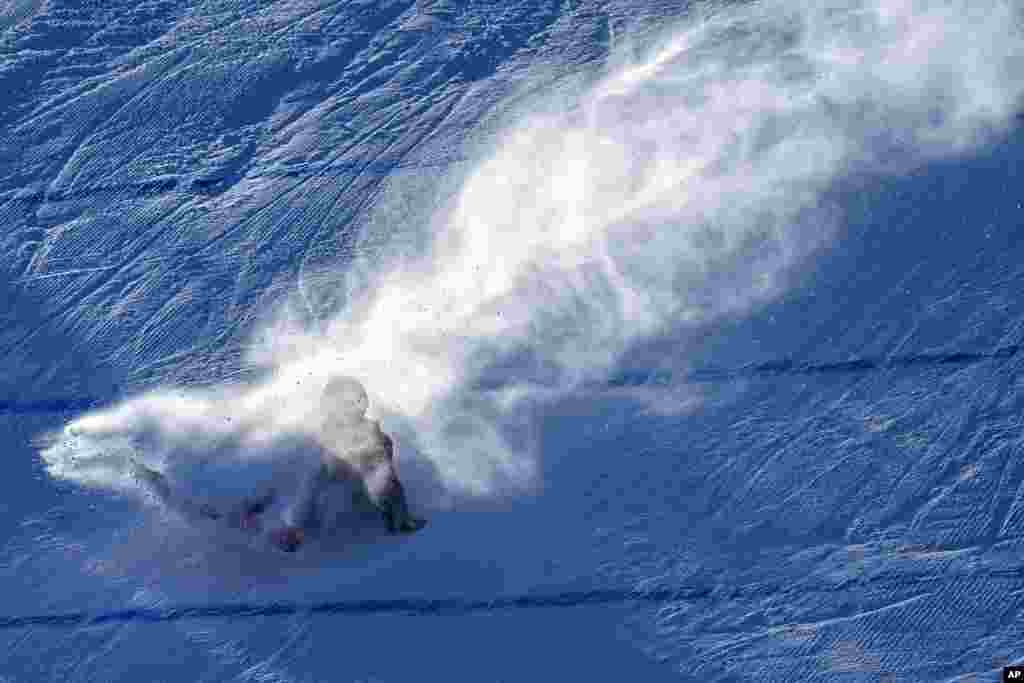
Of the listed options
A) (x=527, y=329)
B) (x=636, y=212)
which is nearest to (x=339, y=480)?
(x=527, y=329)

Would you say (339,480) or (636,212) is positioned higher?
(636,212)

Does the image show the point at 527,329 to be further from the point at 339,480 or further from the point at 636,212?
Answer: the point at 339,480

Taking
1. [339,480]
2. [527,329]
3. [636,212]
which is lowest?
[339,480]

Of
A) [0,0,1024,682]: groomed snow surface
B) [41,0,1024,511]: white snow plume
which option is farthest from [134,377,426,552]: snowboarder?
[41,0,1024,511]: white snow plume

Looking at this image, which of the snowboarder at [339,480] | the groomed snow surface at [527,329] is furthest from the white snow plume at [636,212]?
the snowboarder at [339,480]

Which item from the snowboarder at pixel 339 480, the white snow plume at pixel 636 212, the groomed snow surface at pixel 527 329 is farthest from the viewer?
the white snow plume at pixel 636 212

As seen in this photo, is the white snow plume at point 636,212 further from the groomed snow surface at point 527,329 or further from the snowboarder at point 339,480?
the snowboarder at point 339,480
